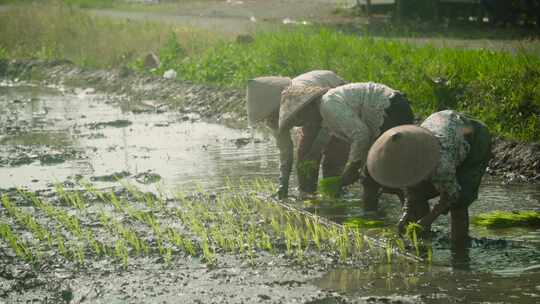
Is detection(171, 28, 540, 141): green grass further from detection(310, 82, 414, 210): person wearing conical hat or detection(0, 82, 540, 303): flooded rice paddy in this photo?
detection(310, 82, 414, 210): person wearing conical hat

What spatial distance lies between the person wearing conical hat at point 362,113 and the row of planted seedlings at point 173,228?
668 millimetres

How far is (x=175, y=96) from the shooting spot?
56.3 feet

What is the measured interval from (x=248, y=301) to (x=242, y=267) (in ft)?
2.54

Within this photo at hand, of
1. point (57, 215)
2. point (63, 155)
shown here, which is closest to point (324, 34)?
point (63, 155)

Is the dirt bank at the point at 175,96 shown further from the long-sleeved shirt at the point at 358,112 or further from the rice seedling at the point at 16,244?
the rice seedling at the point at 16,244

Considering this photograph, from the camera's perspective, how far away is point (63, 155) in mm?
12203

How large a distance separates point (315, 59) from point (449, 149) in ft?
25.0

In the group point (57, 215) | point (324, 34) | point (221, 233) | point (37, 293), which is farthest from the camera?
point (324, 34)

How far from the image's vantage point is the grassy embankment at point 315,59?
10453 millimetres

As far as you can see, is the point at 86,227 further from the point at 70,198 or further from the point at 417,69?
the point at 417,69

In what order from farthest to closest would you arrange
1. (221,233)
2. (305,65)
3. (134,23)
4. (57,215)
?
1. (134,23)
2. (305,65)
3. (57,215)
4. (221,233)

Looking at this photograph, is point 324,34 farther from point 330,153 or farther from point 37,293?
point 37,293

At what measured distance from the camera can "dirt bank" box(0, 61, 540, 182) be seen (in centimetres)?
977

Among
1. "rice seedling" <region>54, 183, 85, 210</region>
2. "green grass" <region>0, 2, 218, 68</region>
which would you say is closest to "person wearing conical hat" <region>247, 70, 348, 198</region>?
"rice seedling" <region>54, 183, 85, 210</region>
